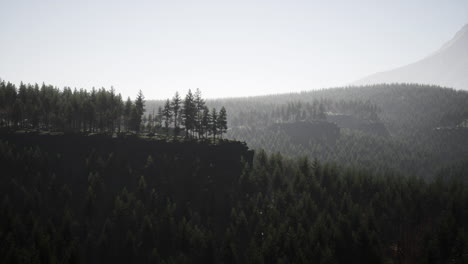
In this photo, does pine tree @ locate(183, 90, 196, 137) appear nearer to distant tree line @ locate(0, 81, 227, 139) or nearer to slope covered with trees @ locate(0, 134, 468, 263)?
distant tree line @ locate(0, 81, 227, 139)

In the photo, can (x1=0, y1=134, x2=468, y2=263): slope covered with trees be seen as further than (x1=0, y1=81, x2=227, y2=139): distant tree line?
No

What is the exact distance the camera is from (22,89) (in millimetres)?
121812

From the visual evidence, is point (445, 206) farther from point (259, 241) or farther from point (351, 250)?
point (259, 241)

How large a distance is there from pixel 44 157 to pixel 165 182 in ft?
107

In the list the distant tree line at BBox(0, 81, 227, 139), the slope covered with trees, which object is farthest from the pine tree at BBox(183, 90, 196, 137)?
the slope covered with trees

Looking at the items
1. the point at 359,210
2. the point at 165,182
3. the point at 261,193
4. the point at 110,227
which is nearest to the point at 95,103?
the point at 165,182

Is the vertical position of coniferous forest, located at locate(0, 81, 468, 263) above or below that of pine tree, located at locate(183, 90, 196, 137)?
below

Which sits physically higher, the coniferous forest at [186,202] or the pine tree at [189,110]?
the pine tree at [189,110]

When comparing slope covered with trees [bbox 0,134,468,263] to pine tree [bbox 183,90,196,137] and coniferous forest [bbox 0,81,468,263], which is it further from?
pine tree [bbox 183,90,196,137]

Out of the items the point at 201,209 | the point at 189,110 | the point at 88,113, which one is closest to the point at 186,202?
the point at 201,209

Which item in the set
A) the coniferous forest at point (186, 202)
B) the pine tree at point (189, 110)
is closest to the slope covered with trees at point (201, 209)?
the coniferous forest at point (186, 202)

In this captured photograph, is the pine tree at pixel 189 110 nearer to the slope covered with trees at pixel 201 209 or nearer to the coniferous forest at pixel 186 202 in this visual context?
the coniferous forest at pixel 186 202

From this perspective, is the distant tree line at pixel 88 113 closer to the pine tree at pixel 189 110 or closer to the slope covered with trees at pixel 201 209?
the pine tree at pixel 189 110

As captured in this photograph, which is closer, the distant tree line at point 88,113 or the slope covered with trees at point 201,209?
the slope covered with trees at point 201,209
